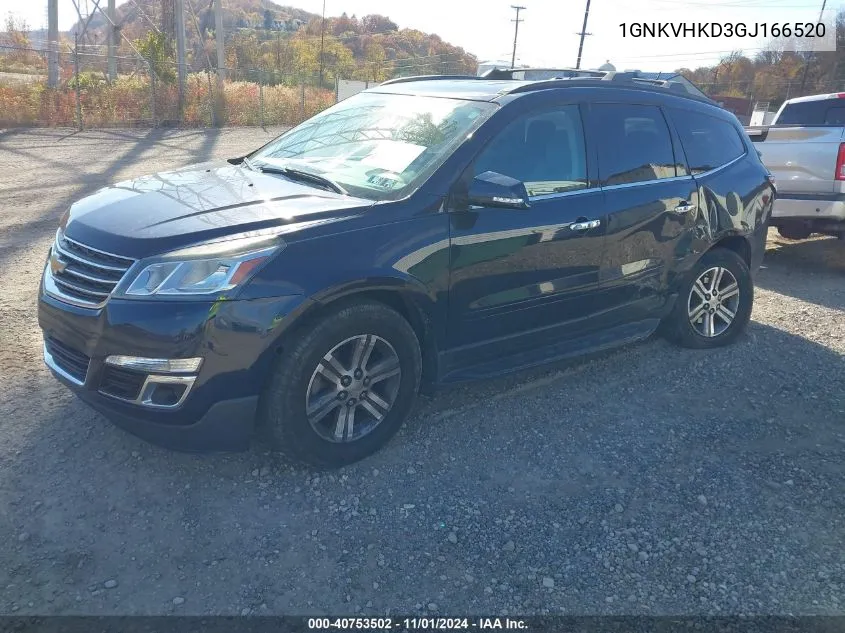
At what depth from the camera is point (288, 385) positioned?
314 cm

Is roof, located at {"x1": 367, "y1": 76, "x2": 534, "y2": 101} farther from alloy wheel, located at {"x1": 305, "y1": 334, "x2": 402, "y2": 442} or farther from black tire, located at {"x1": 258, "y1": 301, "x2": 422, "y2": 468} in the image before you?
alloy wheel, located at {"x1": 305, "y1": 334, "x2": 402, "y2": 442}

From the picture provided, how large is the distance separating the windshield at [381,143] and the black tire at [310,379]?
67cm

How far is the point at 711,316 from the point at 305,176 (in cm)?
330

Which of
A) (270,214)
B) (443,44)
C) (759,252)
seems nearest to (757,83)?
(443,44)

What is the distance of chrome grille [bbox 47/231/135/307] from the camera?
306 centimetres

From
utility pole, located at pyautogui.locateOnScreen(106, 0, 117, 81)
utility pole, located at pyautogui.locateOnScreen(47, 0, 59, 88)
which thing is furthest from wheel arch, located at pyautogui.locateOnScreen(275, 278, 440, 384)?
utility pole, located at pyautogui.locateOnScreen(106, 0, 117, 81)

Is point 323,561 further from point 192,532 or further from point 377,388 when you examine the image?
point 377,388

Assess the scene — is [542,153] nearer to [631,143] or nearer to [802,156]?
[631,143]

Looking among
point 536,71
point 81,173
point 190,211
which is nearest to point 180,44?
point 81,173

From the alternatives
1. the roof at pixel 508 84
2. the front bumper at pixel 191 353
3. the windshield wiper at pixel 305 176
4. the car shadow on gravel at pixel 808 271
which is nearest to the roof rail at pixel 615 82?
the roof at pixel 508 84

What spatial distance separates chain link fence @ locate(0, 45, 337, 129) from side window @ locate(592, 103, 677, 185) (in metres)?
15.8

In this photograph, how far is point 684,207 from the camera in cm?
477

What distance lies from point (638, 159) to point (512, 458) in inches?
86.9

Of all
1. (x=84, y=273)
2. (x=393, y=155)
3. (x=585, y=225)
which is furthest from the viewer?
(x=585, y=225)
